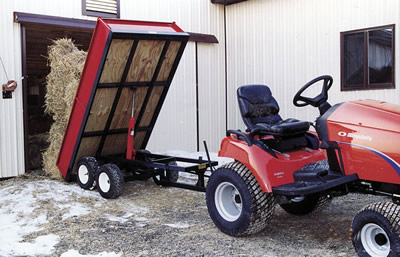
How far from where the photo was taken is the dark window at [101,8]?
25.7ft

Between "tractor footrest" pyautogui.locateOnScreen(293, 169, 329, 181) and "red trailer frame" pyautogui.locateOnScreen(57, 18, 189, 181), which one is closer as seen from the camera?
"tractor footrest" pyautogui.locateOnScreen(293, 169, 329, 181)

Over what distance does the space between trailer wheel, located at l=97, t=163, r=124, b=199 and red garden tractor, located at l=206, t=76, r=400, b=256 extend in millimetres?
1808

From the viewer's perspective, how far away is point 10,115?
7.02 metres

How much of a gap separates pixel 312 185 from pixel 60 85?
448 centimetres

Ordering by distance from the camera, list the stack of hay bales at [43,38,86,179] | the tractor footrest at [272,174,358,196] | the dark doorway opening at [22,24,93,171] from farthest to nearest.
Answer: the dark doorway opening at [22,24,93,171] → the stack of hay bales at [43,38,86,179] → the tractor footrest at [272,174,358,196]

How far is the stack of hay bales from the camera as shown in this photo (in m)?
6.75

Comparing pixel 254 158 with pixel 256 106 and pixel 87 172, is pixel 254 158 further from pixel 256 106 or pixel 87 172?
pixel 87 172

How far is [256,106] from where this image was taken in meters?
4.63

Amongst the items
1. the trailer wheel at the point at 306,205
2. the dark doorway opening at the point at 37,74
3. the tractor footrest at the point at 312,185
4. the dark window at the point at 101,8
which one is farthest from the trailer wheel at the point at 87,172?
the tractor footrest at the point at 312,185

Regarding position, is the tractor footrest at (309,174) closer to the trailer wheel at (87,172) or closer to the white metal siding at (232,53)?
the trailer wheel at (87,172)

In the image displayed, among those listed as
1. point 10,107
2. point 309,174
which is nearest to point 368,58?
point 309,174

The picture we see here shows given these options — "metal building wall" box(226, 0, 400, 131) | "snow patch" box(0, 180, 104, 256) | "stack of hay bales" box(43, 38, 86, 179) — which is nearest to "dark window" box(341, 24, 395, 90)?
"metal building wall" box(226, 0, 400, 131)

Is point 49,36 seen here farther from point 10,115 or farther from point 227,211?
point 227,211

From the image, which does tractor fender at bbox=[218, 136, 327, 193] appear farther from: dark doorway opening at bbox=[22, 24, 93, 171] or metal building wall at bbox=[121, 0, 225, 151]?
metal building wall at bbox=[121, 0, 225, 151]
